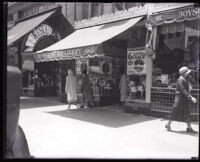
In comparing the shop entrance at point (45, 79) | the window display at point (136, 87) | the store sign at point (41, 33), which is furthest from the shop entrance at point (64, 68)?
the window display at point (136, 87)

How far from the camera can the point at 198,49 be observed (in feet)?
27.9

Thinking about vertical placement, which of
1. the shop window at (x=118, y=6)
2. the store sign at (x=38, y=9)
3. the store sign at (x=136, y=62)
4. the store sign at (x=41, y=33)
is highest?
the store sign at (x=38, y=9)

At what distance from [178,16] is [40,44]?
960cm

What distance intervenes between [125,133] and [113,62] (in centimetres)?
617

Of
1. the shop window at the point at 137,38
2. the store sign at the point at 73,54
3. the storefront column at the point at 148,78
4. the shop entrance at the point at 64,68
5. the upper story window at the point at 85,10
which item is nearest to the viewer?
the store sign at the point at 73,54

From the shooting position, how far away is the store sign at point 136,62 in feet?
31.7

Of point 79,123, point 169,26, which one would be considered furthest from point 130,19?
point 79,123

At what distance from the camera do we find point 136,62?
9922 millimetres

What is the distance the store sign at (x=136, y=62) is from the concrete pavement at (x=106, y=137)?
1.85 meters

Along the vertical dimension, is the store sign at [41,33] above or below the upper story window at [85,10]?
below

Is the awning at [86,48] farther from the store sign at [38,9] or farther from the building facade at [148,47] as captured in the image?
the store sign at [38,9]

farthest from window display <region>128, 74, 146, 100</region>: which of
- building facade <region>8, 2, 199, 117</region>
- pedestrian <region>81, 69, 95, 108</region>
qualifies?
pedestrian <region>81, 69, 95, 108</region>

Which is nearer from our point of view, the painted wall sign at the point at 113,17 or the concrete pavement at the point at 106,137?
the concrete pavement at the point at 106,137

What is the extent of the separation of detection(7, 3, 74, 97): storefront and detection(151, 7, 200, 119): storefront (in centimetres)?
617
